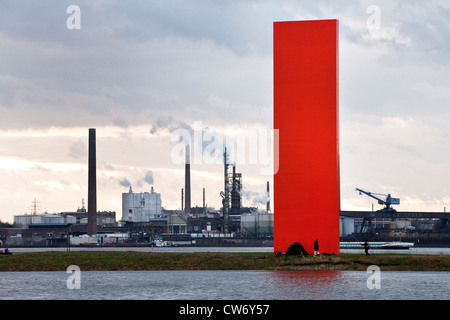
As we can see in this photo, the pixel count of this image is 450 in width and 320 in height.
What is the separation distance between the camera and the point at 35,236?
631 feet

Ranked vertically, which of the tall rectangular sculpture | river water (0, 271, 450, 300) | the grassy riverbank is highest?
the tall rectangular sculpture

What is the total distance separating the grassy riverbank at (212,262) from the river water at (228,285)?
2712 millimetres

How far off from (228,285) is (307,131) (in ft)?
58.2

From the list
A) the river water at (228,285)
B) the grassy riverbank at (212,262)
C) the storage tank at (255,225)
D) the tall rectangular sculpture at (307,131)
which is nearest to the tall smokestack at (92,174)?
the storage tank at (255,225)

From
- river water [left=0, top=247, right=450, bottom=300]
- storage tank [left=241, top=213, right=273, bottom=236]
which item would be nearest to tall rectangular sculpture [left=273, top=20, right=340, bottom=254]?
river water [left=0, top=247, right=450, bottom=300]

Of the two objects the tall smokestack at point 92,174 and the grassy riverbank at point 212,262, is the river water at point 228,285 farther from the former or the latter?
the tall smokestack at point 92,174

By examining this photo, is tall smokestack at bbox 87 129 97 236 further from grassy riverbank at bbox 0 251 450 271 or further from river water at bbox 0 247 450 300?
river water at bbox 0 247 450 300

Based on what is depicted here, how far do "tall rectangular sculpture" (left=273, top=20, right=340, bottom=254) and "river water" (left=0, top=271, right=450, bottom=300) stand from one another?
18.2ft

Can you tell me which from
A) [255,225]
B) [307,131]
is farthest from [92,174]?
[307,131]

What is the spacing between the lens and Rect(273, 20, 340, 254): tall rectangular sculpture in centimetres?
5453

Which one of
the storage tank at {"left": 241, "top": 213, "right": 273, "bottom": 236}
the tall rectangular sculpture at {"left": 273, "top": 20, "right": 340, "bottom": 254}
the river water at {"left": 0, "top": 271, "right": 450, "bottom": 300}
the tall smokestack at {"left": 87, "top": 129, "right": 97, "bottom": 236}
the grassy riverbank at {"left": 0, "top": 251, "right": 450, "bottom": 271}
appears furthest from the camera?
the storage tank at {"left": 241, "top": 213, "right": 273, "bottom": 236}

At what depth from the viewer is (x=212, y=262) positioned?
57.6 metres
